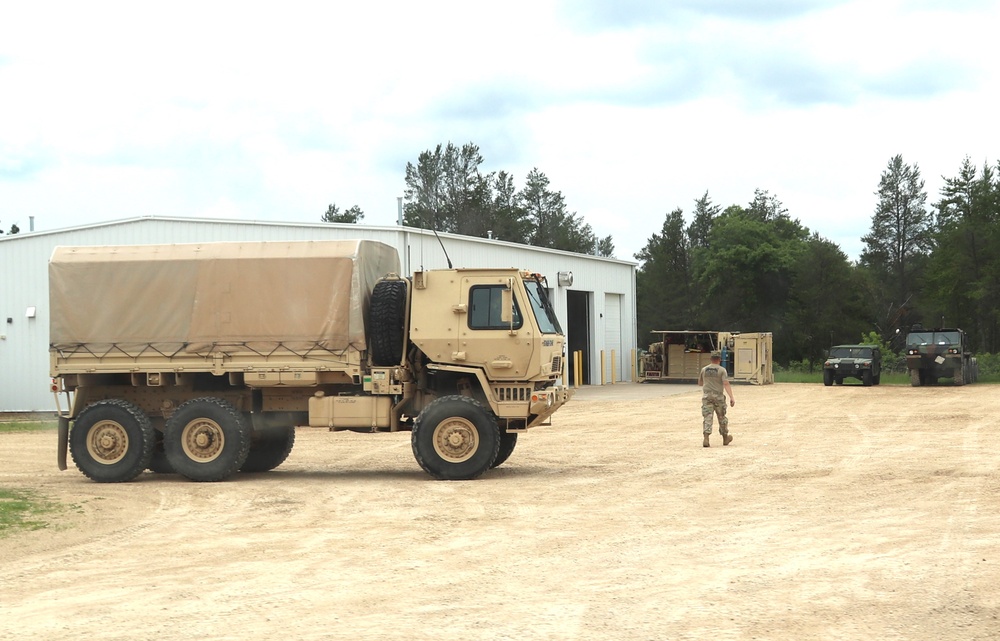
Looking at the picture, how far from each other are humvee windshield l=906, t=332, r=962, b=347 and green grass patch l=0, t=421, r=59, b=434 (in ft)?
97.7

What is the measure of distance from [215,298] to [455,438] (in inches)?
150

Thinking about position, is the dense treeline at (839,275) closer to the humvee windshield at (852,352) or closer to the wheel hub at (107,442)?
the humvee windshield at (852,352)

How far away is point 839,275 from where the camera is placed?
261 feet

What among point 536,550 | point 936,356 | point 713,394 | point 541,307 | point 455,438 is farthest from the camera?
point 936,356

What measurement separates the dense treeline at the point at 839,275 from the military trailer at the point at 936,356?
17.9 metres

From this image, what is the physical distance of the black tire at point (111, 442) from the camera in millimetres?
16688

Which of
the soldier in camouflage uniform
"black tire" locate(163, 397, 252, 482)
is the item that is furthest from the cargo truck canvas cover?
the soldier in camouflage uniform

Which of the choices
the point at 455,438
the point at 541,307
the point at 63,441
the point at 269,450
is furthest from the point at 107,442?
the point at 541,307

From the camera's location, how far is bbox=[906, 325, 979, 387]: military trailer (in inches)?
1715

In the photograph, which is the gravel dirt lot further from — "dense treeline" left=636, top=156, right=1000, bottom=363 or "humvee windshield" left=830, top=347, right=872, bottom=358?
"dense treeline" left=636, top=156, right=1000, bottom=363

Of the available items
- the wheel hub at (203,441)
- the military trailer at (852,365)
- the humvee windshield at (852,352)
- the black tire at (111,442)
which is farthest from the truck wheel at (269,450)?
the humvee windshield at (852,352)

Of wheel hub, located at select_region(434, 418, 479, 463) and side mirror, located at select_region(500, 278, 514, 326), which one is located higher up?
side mirror, located at select_region(500, 278, 514, 326)

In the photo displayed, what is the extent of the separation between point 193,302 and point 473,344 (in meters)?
3.88

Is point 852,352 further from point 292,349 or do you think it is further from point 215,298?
point 215,298
